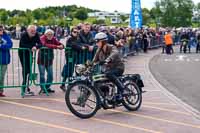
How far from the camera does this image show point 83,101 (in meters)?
9.93

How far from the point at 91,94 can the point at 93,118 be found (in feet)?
1.50

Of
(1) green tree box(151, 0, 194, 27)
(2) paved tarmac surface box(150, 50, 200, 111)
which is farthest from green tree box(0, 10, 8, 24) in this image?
(2) paved tarmac surface box(150, 50, 200, 111)

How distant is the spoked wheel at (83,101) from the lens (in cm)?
988

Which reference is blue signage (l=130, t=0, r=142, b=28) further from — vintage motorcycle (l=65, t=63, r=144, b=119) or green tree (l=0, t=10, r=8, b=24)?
green tree (l=0, t=10, r=8, b=24)

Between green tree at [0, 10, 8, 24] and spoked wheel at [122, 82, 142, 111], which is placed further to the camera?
green tree at [0, 10, 8, 24]

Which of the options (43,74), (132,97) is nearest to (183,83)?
(43,74)

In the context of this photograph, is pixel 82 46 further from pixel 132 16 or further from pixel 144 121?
pixel 132 16

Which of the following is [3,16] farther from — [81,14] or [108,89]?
[108,89]

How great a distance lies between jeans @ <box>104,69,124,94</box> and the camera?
34.0 ft

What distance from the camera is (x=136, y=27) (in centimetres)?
3612

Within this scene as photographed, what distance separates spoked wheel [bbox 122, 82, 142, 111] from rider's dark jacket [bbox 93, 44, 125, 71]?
0.46 metres

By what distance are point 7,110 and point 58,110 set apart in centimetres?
102

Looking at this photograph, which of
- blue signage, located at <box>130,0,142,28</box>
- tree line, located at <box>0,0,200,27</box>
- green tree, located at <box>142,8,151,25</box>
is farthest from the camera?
green tree, located at <box>142,8,151,25</box>

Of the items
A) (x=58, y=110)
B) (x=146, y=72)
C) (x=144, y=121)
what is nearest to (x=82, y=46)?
(x=58, y=110)
